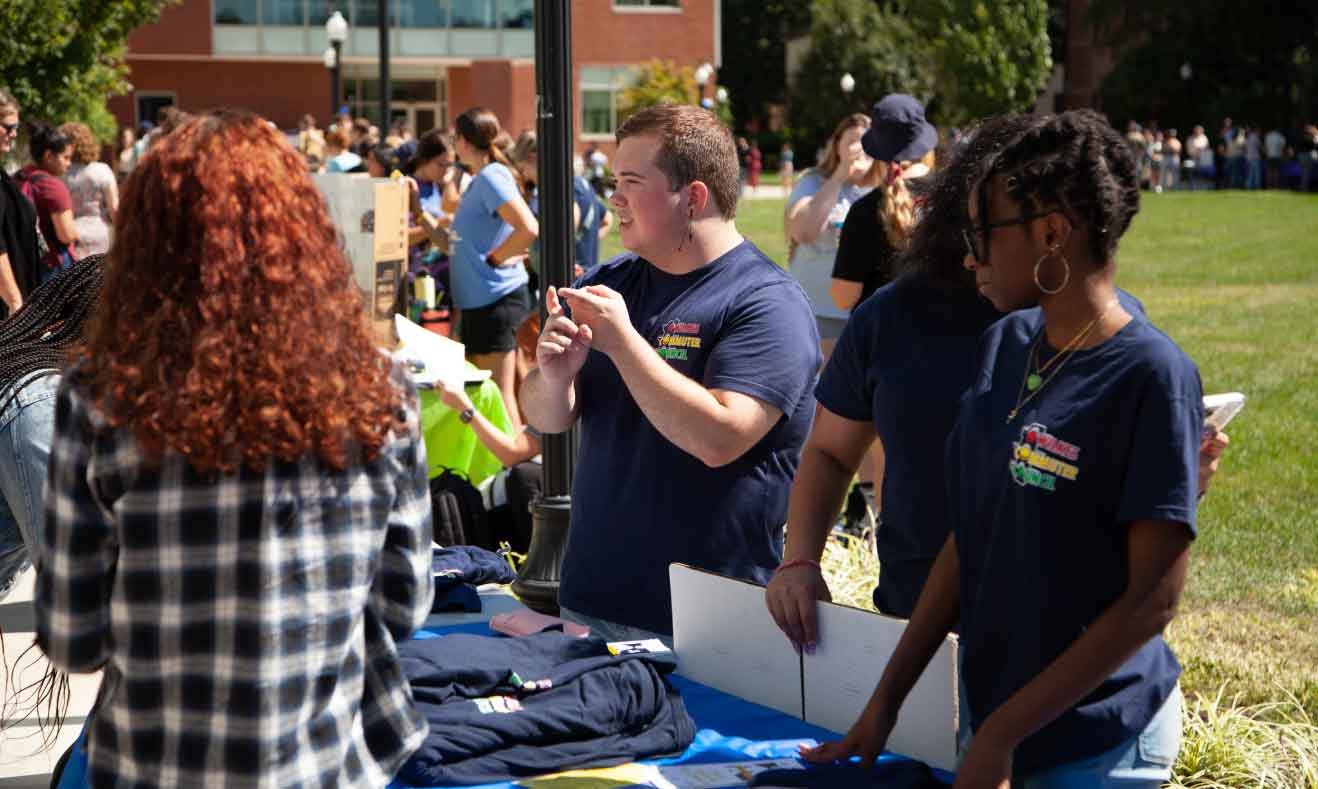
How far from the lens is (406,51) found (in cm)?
5278

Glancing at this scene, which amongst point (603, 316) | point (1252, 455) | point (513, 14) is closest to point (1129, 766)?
point (603, 316)

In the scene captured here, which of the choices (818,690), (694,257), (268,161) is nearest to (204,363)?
(268,161)

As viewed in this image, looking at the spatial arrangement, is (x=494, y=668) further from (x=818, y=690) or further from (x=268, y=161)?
(x=268, y=161)

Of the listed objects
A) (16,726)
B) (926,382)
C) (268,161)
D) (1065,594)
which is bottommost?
(16,726)

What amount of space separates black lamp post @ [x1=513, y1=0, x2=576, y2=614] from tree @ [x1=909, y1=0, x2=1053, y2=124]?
5384cm

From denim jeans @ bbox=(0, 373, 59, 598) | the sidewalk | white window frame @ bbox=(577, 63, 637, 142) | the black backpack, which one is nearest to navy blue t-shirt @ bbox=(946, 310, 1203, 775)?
denim jeans @ bbox=(0, 373, 59, 598)

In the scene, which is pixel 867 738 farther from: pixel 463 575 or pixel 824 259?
pixel 824 259

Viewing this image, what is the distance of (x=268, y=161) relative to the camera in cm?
202

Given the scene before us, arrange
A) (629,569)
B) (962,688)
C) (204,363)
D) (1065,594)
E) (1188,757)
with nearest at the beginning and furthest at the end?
(204,363), (1065,594), (962,688), (629,569), (1188,757)

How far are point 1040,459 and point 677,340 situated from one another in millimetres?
1359

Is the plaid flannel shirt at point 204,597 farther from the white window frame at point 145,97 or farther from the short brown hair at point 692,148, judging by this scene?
the white window frame at point 145,97

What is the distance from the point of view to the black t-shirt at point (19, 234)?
8152 mm

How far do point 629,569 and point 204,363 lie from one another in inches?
67.5

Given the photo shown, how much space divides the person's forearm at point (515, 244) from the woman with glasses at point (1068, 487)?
6.62 meters
